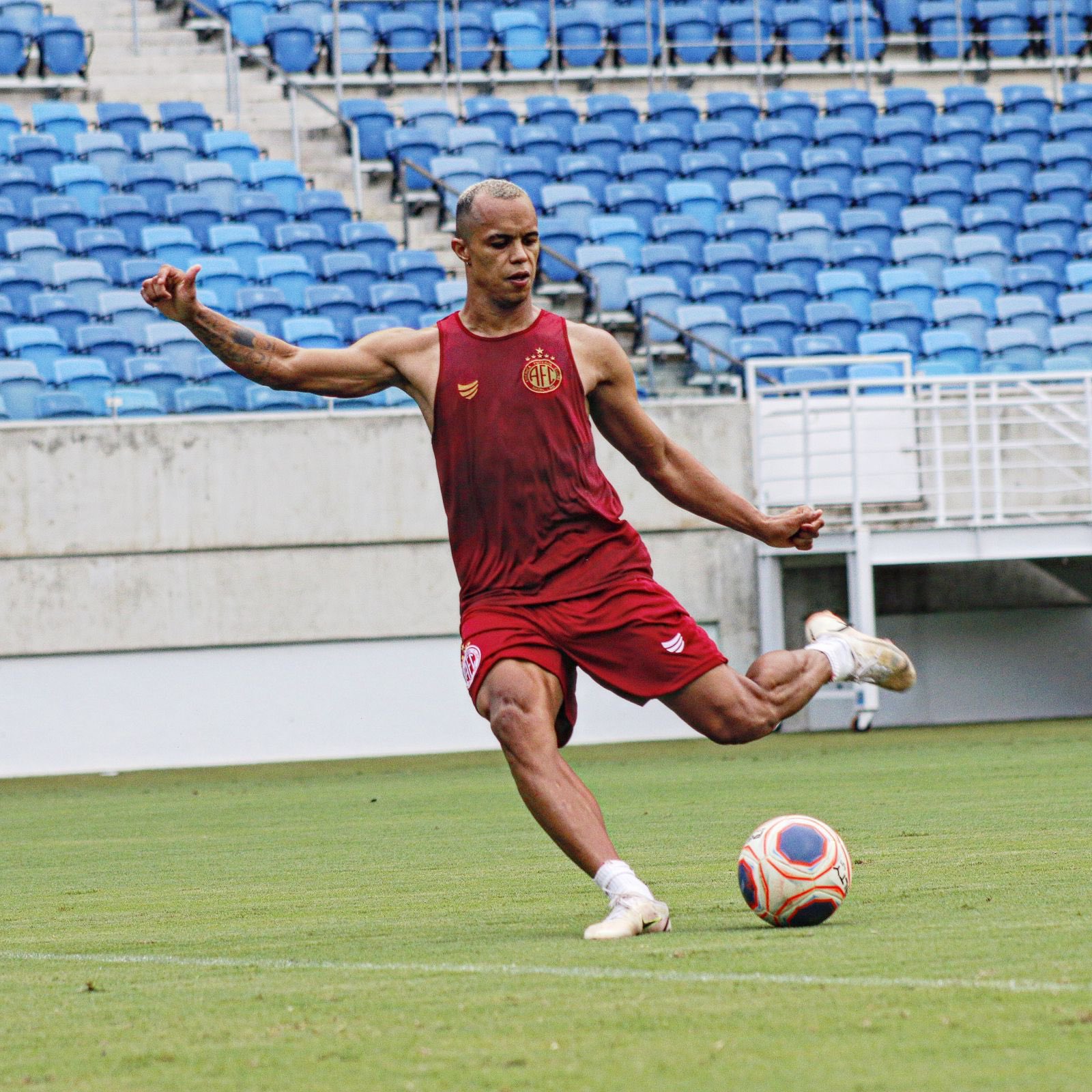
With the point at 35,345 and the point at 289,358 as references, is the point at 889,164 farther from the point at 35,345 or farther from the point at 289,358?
the point at 289,358

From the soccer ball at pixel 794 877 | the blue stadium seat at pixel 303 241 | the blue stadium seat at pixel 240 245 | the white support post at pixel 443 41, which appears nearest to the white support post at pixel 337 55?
the white support post at pixel 443 41

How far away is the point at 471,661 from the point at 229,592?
40.9 feet

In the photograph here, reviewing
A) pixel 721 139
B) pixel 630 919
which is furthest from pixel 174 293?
pixel 721 139

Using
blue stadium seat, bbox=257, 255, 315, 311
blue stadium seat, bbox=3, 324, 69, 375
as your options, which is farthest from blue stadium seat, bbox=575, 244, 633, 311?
blue stadium seat, bbox=3, 324, 69, 375

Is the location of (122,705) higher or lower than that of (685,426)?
lower

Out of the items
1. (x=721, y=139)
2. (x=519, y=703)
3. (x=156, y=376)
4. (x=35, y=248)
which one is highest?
(x=721, y=139)

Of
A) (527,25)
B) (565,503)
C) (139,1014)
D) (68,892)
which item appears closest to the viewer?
(139,1014)

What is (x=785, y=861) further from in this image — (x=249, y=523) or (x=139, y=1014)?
(x=249, y=523)

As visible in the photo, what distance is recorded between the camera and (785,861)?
557 centimetres

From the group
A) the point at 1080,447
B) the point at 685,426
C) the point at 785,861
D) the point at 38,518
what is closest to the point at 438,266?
the point at 685,426

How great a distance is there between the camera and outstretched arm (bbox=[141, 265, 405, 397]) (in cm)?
594

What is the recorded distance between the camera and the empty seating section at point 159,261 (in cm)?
1833

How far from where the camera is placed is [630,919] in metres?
5.46

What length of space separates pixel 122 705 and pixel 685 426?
594 centimetres
